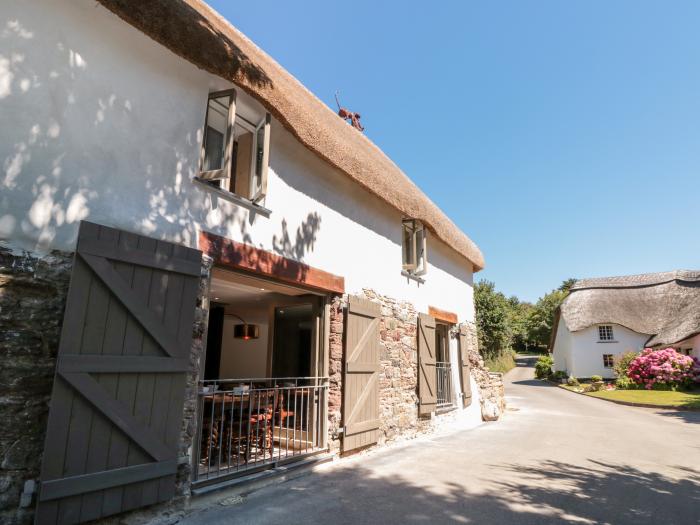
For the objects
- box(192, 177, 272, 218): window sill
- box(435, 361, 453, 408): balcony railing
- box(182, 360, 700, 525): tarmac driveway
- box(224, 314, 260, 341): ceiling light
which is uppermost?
box(192, 177, 272, 218): window sill

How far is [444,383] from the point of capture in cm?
1009

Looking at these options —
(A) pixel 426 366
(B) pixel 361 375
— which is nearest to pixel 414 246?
(A) pixel 426 366

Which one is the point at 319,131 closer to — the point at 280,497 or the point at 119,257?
the point at 119,257

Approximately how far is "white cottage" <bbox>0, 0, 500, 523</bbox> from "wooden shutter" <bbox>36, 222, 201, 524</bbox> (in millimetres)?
13

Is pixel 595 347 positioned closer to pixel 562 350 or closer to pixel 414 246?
pixel 562 350

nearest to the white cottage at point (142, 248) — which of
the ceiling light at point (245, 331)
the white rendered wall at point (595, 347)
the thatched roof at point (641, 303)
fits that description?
the ceiling light at point (245, 331)

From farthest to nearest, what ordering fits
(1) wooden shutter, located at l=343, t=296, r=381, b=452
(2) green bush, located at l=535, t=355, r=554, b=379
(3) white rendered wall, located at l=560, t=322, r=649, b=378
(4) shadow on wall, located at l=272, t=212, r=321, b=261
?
(2) green bush, located at l=535, t=355, r=554, b=379
(3) white rendered wall, located at l=560, t=322, r=649, b=378
(1) wooden shutter, located at l=343, t=296, r=381, b=452
(4) shadow on wall, located at l=272, t=212, r=321, b=261

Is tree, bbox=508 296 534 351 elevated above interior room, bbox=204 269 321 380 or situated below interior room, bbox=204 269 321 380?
above

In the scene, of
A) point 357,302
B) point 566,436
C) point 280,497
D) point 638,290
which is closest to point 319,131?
point 357,302

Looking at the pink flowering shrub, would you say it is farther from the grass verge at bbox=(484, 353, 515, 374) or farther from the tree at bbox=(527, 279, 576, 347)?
the tree at bbox=(527, 279, 576, 347)

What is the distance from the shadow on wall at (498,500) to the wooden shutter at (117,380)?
1082 mm

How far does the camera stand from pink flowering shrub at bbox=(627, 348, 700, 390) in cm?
1870

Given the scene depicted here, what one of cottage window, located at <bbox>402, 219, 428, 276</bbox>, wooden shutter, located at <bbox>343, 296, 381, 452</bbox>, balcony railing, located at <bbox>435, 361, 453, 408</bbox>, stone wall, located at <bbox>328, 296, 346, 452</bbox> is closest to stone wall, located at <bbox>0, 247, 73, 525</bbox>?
stone wall, located at <bbox>328, 296, 346, 452</bbox>

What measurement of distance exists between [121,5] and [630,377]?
25.1 metres
